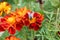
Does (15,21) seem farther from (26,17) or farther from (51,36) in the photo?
(51,36)

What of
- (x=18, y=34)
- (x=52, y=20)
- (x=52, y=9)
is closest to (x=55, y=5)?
(x=52, y=9)

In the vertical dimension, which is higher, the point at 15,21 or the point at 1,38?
the point at 15,21

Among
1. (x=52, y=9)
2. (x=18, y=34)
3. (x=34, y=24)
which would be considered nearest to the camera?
(x=34, y=24)

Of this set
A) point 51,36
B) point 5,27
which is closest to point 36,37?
point 51,36

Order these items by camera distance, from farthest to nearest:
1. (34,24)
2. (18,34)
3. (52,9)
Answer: (52,9) < (18,34) < (34,24)

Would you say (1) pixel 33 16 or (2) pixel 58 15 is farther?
(2) pixel 58 15

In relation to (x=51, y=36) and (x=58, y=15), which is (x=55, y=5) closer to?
(x=58, y=15)

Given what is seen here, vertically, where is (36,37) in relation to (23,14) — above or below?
below

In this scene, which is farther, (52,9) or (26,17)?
(52,9)
